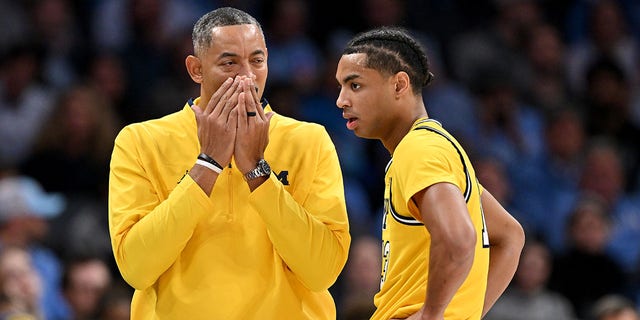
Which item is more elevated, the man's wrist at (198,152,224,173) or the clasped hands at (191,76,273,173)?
the clasped hands at (191,76,273,173)

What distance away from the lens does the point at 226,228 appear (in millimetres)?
4918

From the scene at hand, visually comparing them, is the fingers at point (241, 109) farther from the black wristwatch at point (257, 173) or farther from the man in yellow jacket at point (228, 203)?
the black wristwatch at point (257, 173)

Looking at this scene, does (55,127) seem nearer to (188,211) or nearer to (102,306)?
(102,306)

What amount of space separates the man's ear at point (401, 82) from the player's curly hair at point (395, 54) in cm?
2

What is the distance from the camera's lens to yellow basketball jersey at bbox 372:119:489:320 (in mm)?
4414

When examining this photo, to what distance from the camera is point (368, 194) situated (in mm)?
10531

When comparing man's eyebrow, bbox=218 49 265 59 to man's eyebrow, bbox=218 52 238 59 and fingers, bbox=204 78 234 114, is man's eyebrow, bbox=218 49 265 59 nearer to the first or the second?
man's eyebrow, bbox=218 52 238 59

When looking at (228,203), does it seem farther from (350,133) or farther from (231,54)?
(350,133)

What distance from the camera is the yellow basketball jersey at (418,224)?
4414mm

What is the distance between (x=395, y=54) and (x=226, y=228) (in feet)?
3.29

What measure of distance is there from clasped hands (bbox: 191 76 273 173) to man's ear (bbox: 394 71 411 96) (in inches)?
21.5

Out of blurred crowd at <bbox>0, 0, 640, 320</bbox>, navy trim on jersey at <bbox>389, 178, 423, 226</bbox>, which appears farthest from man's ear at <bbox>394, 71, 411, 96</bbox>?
blurred crowd at <bbox>0, 0, 640, 320</bbox>

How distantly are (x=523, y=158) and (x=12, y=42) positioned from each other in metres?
4.83

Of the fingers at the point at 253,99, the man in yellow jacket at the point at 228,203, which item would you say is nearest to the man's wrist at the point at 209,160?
the man in yellow jacket at the point at 228,203
